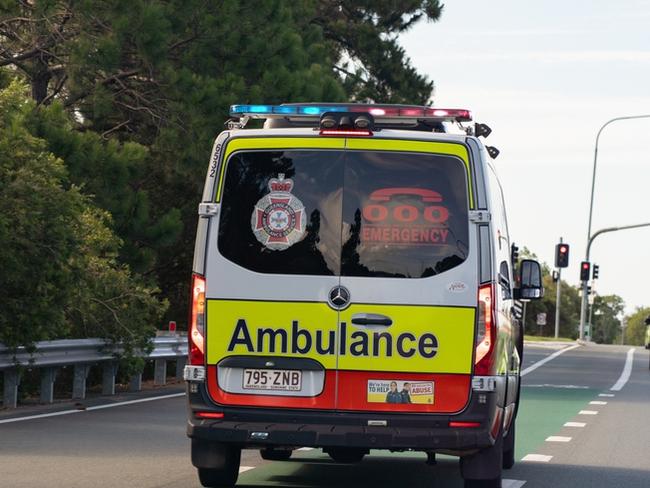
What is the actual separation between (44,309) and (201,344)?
29.2 ft

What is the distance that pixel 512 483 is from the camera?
12.1 metres

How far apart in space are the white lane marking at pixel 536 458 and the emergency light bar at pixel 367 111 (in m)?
4.60

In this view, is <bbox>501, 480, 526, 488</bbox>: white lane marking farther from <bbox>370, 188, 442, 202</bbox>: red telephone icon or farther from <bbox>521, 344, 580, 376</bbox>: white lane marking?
<bbox>521, 344, 580, 376</bbox>: white lane marking

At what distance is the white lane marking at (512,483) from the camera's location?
11.9 meters

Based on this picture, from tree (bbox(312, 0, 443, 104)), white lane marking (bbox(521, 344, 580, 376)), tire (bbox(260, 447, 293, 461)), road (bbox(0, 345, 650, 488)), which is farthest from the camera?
tree (bbox(312, 0, 443, 104))

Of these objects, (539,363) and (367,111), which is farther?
(539,363)

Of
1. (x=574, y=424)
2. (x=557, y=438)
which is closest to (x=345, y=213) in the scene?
(x=557, y=438)

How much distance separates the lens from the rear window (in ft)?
32.5

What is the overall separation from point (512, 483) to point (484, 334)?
259 cm

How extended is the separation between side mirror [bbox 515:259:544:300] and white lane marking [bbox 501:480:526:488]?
1.46m

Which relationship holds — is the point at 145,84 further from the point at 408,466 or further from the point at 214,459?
the point at 214,459

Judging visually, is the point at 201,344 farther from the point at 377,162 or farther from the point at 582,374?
the point at 582,374

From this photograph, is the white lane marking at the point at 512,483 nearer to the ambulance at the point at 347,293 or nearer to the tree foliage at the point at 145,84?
the ambulance at the point at 347,293

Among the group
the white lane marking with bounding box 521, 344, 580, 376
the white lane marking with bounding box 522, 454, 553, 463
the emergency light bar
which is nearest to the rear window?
the emergency light bar
